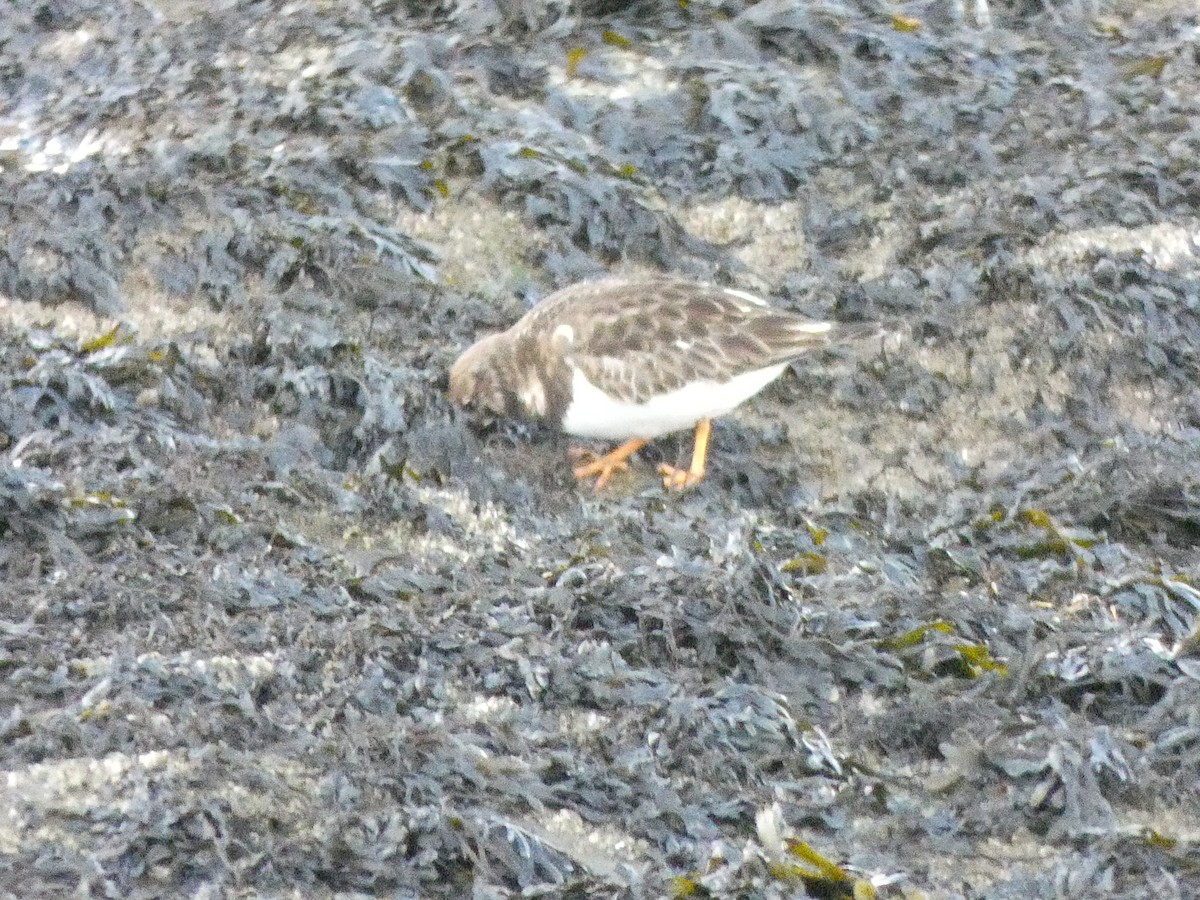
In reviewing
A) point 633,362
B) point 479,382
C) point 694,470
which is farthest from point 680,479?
point 479,382

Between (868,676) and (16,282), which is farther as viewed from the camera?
(16,282)

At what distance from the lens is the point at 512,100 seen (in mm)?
7402

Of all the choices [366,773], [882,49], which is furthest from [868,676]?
[882,49]

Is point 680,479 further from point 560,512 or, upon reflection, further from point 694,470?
point 560,512

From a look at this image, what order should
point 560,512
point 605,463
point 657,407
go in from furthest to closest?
1. point 605,463
2. point 657,407
3. point 560,512

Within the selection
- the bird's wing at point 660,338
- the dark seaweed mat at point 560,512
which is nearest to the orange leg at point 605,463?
the dark seaweed mat at point 560,512

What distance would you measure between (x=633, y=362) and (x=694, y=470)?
0.45 m

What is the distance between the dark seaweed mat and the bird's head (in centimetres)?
11

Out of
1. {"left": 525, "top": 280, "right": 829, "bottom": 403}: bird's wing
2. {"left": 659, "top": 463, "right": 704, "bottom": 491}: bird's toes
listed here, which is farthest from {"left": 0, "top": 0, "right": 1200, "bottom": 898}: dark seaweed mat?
{"left": 525, "top": 280, "right": 829, "bottom": 403}: bird's wing

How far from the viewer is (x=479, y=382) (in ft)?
19.6

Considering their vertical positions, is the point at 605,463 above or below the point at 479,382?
below

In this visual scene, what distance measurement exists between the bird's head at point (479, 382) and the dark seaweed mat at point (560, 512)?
113 millimetres

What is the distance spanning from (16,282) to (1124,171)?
15.0 ft

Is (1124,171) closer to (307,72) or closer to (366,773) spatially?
(307,72)
